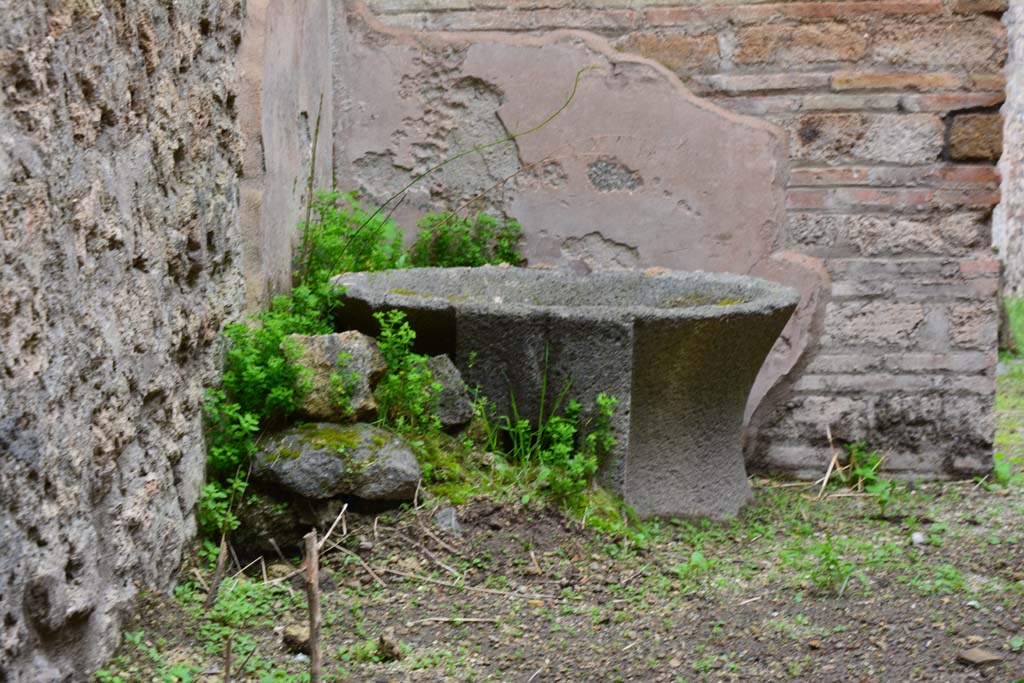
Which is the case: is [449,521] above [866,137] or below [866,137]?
below

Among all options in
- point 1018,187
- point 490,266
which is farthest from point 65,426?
point 1018,187

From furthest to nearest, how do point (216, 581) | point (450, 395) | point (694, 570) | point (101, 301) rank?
point (450, 395)
point (694, 570)
point (216, 581)
point (101, 301)

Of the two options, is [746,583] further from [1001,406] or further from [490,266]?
[1001,406]

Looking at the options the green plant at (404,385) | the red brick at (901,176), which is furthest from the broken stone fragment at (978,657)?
the red brick at (901,176)

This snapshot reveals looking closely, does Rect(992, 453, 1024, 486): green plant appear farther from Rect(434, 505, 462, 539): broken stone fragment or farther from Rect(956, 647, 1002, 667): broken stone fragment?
Rect(434, 505, 462, 539): broken stone fragment

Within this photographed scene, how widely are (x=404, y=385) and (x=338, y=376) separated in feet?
0.73

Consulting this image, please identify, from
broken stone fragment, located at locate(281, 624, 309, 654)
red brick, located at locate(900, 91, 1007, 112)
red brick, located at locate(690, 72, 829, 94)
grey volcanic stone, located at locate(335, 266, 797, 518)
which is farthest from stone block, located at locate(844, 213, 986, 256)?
broken stone fragment, located at locate(281, 624, 309, 654)

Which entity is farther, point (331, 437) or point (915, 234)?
point (915, 234)

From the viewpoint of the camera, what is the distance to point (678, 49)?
4.05 meters

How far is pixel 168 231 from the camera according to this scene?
2.47 metres

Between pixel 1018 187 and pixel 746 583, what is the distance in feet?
24.0

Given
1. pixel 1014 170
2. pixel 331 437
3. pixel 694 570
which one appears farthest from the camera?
pixel 1014 170

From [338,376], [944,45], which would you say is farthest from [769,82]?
[338,376]

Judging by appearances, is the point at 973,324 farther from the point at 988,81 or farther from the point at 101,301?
the point at 101,301
